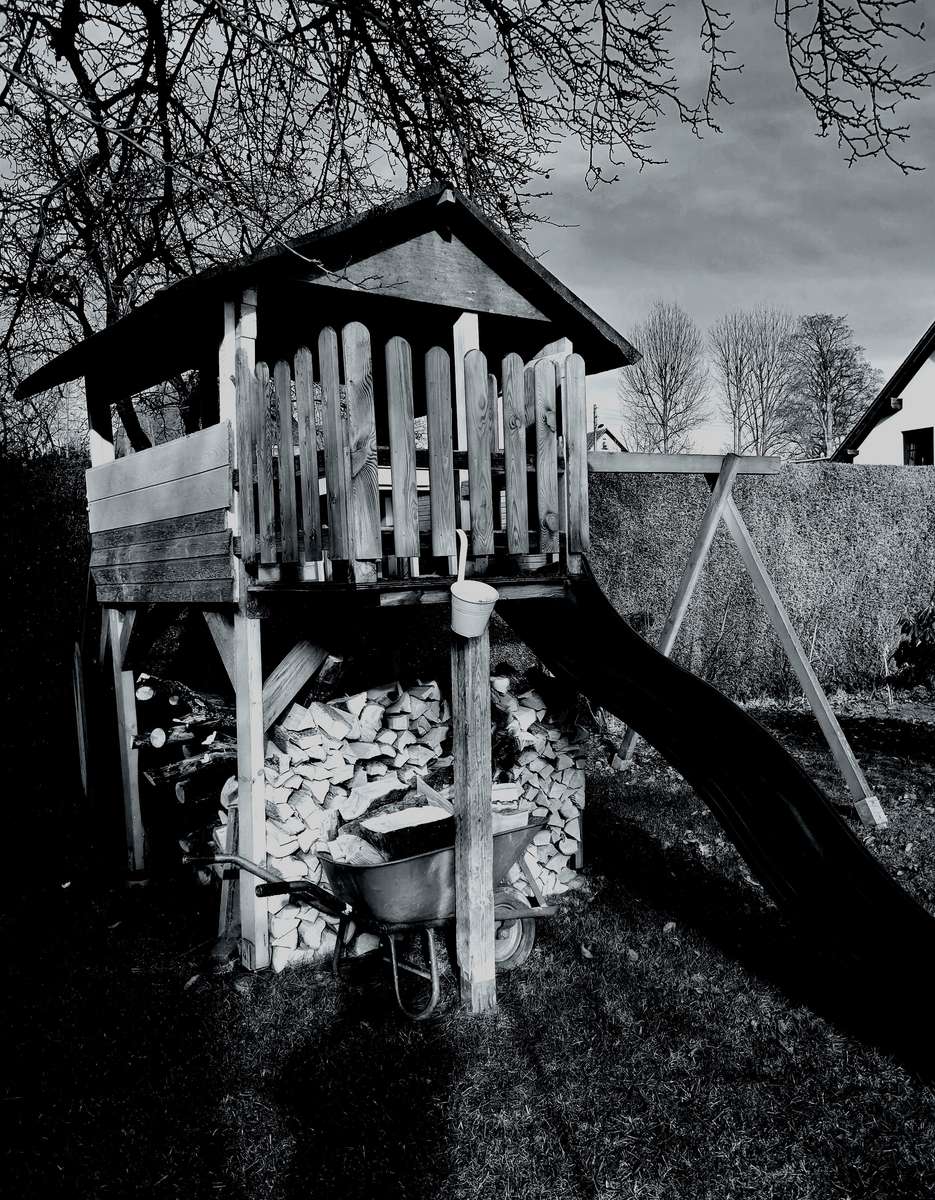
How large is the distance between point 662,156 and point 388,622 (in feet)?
14.4

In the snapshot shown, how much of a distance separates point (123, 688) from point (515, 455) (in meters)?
3.47

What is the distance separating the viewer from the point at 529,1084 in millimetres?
3264

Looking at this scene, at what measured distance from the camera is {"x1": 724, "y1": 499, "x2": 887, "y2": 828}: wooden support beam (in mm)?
5770

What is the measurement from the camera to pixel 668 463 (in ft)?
18.6

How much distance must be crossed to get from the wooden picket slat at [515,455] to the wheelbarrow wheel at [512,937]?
1.69 meters

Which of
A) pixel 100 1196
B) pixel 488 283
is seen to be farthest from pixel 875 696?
pixel 100 1196

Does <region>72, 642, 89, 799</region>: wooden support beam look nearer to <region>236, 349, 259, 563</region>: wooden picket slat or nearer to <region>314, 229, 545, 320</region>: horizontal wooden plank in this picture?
<region>236, 349, 259, 563</region>: wooden picket slat

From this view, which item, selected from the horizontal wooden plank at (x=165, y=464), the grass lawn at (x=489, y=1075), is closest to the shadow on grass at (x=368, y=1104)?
the grass lawn at (x=489, y=1075)

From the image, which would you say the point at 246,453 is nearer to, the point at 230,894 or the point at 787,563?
the point at 230,894

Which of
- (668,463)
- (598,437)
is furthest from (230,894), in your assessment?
(598,437)

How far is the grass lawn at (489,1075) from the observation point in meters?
2.82

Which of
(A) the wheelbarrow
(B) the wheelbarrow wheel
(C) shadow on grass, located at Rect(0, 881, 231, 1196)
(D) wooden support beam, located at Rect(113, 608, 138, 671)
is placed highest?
(D) wooden support beam, located at Rect(113, 608, 138, 671)

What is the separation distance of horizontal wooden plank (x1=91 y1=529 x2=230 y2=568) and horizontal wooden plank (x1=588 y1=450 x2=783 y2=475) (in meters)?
2.28

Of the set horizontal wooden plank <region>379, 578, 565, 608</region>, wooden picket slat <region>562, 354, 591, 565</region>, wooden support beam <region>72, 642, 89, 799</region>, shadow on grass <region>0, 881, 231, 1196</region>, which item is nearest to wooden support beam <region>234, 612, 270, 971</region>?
shadow on grass <region>0, 881, 231, 1196</region>
